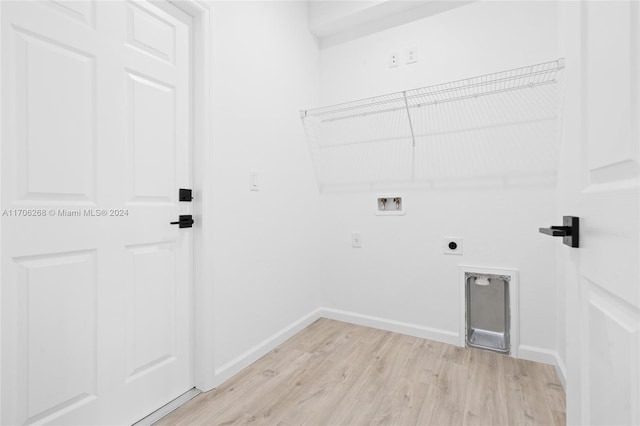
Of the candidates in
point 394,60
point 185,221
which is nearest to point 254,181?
point 185,221

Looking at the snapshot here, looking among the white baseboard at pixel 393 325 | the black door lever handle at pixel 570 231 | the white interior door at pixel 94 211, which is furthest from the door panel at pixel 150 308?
the black door lever handle at pixel 570 231

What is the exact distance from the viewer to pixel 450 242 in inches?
85.4

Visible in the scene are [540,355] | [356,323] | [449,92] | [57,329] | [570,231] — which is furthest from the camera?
[356,323]

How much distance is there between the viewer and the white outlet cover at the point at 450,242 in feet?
7.02

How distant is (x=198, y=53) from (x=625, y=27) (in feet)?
5.63

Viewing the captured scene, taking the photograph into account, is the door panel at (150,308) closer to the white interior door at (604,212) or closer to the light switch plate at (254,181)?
the light switch plate at (254,181)

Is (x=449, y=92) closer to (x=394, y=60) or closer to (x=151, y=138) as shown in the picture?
(x=394, y=60)

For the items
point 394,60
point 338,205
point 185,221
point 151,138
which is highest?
point 394,60

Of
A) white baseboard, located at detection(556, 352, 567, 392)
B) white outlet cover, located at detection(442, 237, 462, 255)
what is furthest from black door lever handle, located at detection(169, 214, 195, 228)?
white baseboard, located at detection(556, 352, 567, 392)

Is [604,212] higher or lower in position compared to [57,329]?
higher

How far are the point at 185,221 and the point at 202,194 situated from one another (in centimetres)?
17

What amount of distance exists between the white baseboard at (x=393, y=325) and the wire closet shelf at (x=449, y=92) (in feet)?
5.41

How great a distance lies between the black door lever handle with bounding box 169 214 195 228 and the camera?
61.9 inches

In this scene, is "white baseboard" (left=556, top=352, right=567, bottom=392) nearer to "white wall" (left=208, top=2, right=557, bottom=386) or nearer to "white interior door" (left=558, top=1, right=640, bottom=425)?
"white wall" (left=208, top=2, right=557, bottom=386)
